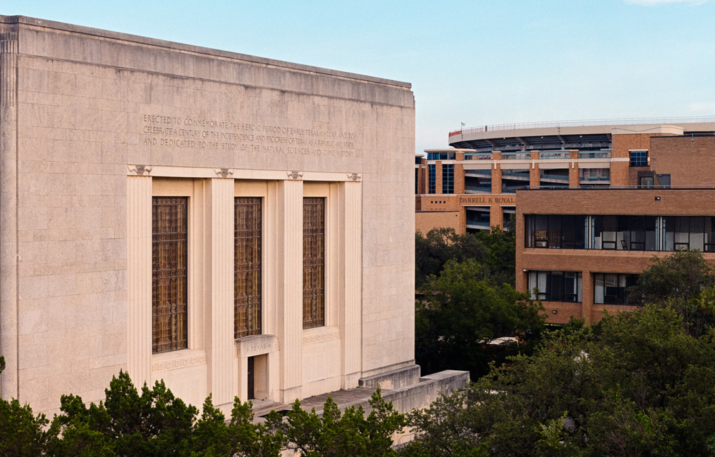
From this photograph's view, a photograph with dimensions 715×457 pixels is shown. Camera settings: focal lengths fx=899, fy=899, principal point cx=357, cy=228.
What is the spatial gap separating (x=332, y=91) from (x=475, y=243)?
1964 inches

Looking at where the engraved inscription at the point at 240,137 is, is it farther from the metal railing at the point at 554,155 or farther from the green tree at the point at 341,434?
the metal railing at the point at 554,155

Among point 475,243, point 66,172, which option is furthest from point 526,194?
point 66,172

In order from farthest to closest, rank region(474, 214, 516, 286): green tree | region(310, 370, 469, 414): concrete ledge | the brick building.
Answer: region(474, 214, 516, 286): green tree < the brick building < region(310, 370, 469, 414): concrete ledge

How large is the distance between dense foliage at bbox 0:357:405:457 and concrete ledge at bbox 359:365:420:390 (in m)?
14.0

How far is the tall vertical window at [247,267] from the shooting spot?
2824 centimetres

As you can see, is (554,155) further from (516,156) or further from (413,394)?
(413,394)

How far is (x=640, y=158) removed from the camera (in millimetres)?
95875

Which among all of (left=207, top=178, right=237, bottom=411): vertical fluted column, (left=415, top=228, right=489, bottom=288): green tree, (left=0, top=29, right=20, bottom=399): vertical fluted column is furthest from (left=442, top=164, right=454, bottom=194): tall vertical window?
(left=0, top=29, right=20, bottom=399): vertical fluted column

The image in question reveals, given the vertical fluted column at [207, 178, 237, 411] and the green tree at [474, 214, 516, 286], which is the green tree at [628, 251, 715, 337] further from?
the green tree at [474, 214, 516, 286]

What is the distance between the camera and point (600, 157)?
10062cm

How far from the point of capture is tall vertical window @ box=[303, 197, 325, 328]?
30.7 meters

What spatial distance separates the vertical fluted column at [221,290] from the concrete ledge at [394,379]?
21.3 ft

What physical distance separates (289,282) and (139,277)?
5.95 meters

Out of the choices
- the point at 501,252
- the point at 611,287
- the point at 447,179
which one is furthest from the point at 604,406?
the point at 447,179
